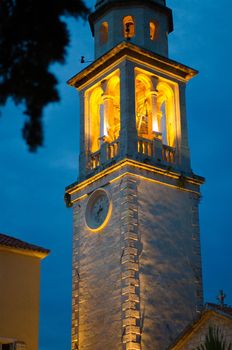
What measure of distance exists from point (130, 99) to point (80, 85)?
3.63m

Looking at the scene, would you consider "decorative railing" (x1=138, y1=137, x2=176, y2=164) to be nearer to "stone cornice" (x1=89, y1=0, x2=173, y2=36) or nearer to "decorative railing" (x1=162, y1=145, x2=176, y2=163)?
"decorative railing" (x1=162, y1=145, x2=176, y2=163)

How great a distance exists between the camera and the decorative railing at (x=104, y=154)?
2748 cm

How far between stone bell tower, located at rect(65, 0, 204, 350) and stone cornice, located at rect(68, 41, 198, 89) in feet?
0.14

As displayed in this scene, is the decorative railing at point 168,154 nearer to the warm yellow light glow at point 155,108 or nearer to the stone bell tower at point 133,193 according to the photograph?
the stone bell tower at point 133,193

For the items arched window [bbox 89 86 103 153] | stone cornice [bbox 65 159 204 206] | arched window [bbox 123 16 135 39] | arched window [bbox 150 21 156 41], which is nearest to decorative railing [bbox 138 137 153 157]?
stone cornice [bbox 65 159 204 206]

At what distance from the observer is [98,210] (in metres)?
27.3

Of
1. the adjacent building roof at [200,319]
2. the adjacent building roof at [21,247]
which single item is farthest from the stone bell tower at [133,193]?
the adjacent building roof at [21,247]

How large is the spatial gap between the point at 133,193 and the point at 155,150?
7.86 feet

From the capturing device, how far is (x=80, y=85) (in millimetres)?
30656

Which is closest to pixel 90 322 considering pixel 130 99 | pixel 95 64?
pixel 130 99

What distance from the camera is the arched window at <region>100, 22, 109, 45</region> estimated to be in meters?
30.5

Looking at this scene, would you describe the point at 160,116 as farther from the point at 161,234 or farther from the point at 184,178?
the point at 161,234

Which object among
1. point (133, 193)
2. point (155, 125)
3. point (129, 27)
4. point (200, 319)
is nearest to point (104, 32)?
point (129, 27)

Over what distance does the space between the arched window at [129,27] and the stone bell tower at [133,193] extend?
0.04m
